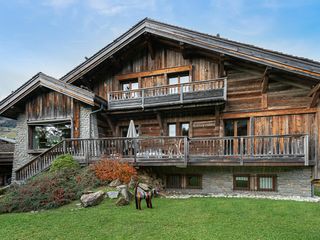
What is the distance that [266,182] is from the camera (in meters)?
11.5

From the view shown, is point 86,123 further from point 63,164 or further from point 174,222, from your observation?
point 174,222

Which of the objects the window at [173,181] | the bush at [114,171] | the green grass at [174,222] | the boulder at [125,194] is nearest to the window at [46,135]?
the bush at [114,171]

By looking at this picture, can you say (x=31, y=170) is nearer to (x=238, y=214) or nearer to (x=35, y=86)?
(x=35, y=86)

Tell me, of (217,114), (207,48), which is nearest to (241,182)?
(217,114)

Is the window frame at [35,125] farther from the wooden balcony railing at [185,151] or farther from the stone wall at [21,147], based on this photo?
the wooden balcony railing at [185,151]

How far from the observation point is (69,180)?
10312mm

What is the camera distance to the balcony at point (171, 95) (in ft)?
Result: 40.7

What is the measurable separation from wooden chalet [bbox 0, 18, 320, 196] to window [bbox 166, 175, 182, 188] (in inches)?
2.2

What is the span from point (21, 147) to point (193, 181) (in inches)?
455

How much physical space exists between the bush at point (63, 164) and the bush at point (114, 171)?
1422 mm

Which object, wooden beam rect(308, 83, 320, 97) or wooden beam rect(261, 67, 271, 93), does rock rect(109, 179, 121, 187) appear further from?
wooden beam rect(308, 83, 320, 97)

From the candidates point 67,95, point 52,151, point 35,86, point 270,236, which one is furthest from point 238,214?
point 35,86

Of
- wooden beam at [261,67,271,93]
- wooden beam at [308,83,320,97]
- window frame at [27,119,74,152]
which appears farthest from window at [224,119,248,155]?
window frame at [27,119,74,152]

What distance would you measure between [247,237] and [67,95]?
12.5m
